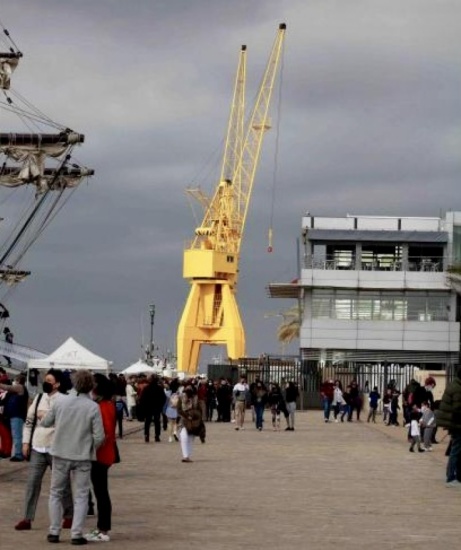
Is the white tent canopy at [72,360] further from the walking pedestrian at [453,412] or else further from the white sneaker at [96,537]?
the white sneaker at [96,537]

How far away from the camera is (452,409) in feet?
72.3

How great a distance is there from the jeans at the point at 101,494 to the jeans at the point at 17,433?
980 cm

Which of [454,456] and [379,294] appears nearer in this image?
[454,456]

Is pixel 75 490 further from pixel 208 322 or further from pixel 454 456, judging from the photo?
pixel 208 322

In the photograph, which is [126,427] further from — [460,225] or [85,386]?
[460,225]

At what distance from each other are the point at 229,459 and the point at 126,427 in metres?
17.1

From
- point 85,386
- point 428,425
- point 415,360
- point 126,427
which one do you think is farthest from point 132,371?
point 85,386

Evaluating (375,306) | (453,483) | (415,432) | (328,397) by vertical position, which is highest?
(375,306)

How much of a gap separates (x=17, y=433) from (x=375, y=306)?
72182mm

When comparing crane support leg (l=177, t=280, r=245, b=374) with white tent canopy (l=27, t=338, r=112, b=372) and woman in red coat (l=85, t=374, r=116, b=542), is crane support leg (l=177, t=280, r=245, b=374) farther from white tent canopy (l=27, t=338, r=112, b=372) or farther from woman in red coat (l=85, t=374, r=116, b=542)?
woman in red coat (l=85, t=374, r=116, b=542)

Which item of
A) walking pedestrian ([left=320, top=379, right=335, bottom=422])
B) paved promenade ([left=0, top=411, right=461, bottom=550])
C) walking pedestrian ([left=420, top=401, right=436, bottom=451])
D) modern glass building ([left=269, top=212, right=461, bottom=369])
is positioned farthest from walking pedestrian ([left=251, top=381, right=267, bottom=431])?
modern glass building ([left=269, top=212, right=461, bottom=369])

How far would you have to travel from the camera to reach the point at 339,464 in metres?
29.5

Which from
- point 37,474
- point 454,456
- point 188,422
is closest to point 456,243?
point 188,422

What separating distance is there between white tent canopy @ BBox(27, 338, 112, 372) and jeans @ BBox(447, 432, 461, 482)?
28.9 meters
